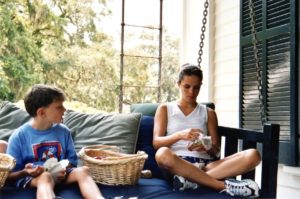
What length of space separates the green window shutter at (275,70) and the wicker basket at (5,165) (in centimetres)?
174

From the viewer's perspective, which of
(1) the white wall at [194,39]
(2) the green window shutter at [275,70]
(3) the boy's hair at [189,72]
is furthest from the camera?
(1) the white wall at [194,39]

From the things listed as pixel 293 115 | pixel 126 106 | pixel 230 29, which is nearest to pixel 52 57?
pixel 126 106

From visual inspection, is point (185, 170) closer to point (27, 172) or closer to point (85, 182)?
point (85, 182)

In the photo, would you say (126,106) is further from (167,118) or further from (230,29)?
(167,118)

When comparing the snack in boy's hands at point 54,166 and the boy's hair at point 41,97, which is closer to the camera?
the snack in boy's hands at point 54,166

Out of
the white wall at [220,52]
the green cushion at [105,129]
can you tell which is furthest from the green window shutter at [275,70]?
the green cushion at [105,129]

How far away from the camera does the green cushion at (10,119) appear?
250 centimetres

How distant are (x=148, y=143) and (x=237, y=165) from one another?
68cm

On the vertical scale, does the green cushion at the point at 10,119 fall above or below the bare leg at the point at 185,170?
above

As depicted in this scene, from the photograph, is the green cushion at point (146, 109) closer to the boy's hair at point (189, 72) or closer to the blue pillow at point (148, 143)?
the blue pillow at point (148, 143)

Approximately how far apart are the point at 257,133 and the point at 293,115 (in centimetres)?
64

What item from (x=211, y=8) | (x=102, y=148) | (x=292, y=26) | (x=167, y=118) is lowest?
(x=102, y=148)

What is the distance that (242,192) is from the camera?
1906 mm

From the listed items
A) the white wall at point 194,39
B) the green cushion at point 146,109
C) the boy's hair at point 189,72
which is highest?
the white wall at point 194,39
